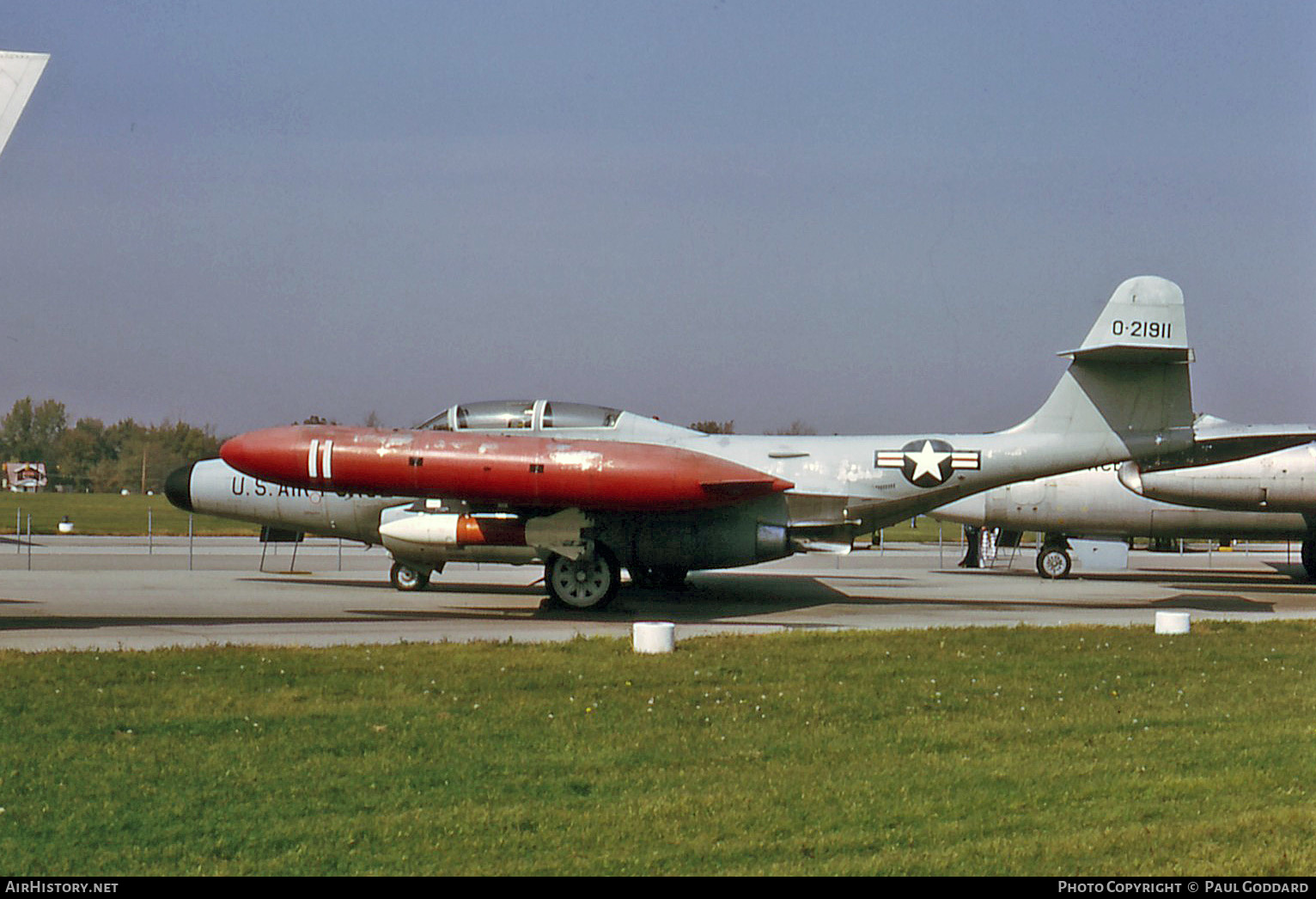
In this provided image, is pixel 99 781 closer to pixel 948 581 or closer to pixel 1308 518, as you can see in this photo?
pixel 948 581

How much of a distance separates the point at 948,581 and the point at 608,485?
1299cm

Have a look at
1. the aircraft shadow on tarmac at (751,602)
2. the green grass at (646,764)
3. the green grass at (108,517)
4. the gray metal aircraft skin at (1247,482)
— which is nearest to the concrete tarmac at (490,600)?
the aircraft shadow on tarmac at (751,602)

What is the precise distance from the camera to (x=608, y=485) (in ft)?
51.2

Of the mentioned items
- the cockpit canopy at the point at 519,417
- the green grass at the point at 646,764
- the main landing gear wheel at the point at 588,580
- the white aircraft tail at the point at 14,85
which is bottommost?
the green grass at the point at 646,764

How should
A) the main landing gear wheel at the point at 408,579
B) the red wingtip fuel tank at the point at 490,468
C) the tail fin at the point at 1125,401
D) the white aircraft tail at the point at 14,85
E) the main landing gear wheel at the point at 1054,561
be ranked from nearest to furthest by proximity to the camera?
the white aircraft tail at the point at 14,85
the red wingtip fuel tank at the point at 490,468
the tail fin at the point at 1125,401
the main landing gear wheel at the point at 408,579
the main landing gear wheel at the point at 1054,561

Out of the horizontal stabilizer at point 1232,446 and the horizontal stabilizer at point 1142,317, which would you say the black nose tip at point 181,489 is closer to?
the horizontal stabilizer at point 1142,317

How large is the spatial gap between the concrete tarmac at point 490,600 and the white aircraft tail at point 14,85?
5.02 m

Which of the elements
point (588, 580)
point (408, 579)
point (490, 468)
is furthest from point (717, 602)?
point (408, 579)

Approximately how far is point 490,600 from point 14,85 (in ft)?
35.0

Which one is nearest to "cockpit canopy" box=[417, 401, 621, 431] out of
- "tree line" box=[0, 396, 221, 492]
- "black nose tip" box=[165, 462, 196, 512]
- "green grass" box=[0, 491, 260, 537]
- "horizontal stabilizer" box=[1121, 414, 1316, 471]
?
"black nose tip" box=[165, 462, 196, 512]

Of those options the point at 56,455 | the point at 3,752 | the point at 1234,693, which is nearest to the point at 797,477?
the point at 1234,693

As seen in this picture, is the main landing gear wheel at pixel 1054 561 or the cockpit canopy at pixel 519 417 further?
the main landing gear wheel at pixel 1054 561

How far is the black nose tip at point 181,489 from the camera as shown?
2156cm

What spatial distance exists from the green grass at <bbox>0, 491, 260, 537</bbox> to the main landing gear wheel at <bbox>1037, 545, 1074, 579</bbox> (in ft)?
88.0
